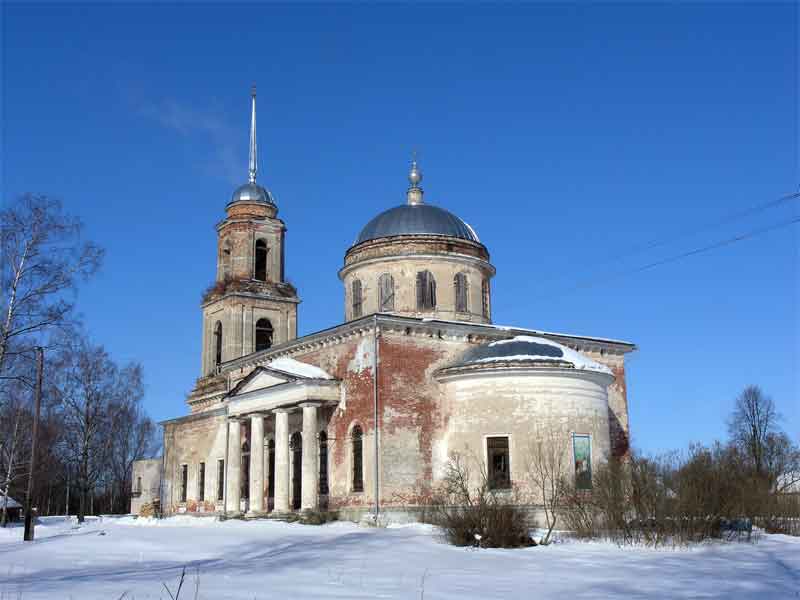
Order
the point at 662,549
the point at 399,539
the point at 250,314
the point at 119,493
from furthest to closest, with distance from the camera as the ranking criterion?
1. the point at 119,493
2. the point at 250,314
3. the point at 399,539
4. the point at 662,549

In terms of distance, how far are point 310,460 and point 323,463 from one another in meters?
1.68

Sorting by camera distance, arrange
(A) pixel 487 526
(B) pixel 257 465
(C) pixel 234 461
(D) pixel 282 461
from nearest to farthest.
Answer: (A) pixel 487 526 → (D) pixel 282 461 → (B) pixel 257 465 → (C) pixel 234 461

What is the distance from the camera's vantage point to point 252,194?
4050cm

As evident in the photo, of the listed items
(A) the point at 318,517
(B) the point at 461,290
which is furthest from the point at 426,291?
(A) the point at 318,517

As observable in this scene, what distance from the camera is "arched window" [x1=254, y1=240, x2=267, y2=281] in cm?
4000

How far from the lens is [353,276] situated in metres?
33.2

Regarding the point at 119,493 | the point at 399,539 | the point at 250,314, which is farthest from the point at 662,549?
the point at 119,493

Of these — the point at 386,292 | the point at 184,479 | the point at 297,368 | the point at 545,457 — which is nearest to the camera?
the point at 545,457

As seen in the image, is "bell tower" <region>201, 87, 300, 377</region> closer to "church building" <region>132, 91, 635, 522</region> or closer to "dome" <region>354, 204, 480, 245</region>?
"church building" <region>132, 91, 635, 522</region>

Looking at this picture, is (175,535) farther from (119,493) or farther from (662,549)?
(119,493)

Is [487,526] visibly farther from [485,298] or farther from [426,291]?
[485,298]

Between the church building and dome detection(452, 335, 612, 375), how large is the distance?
66mm

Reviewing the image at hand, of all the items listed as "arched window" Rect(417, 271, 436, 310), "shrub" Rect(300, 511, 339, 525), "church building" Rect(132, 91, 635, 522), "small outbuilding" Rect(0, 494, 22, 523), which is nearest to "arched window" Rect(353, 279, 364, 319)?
"church building" Rect(132, 91, 635, 522)

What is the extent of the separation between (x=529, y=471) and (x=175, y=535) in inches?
394
